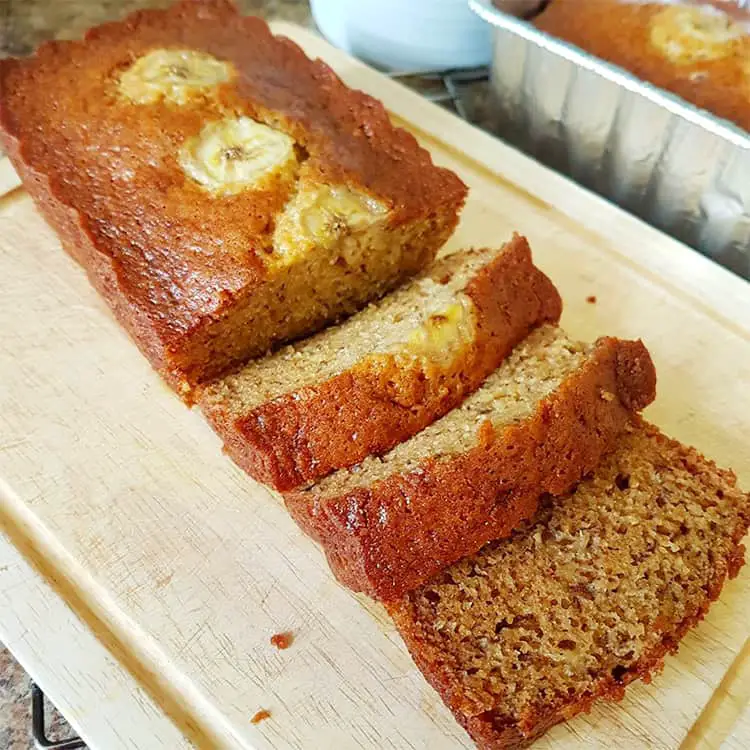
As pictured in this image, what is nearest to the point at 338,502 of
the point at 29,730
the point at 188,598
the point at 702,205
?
the point at 188,598

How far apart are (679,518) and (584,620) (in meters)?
0.45

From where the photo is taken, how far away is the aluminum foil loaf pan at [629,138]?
314 centimetres

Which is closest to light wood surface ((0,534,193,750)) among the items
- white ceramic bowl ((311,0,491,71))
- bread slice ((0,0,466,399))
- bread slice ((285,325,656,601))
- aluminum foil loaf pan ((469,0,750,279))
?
bread slice ((285,325,656,601))

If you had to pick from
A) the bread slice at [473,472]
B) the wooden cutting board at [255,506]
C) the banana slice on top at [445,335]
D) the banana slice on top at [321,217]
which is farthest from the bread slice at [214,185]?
the bread slice at [473,472]

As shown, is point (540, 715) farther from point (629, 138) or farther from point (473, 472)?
point (629, 138)

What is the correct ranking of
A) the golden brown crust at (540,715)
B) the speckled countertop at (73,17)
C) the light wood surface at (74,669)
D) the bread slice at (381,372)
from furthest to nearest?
the speckled countertop at (73,17) → the bread slice at (381,372) → the light wood surface at (74,669) → the golden brown crust at (540,715)

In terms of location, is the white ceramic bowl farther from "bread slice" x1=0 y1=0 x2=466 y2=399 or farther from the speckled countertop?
"bread slice" x1=0 y1=0 x2=466 y2=399

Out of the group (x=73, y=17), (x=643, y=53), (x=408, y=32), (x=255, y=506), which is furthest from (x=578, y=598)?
(x=73, y=17)

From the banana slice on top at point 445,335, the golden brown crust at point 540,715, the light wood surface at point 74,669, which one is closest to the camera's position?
the golden brown crust at point 540,715

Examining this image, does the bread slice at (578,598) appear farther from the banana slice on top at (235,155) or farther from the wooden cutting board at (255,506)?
the banana slice on top at (235,155)

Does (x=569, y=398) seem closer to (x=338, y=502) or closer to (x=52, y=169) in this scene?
(x=338, y=502)

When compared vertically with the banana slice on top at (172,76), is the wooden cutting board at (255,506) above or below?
below

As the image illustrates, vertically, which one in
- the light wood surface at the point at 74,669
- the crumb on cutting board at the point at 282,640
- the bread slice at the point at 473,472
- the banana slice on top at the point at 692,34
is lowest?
the crumb on cutting board at the point at 282,640

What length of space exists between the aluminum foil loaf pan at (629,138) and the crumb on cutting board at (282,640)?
2305 mm
